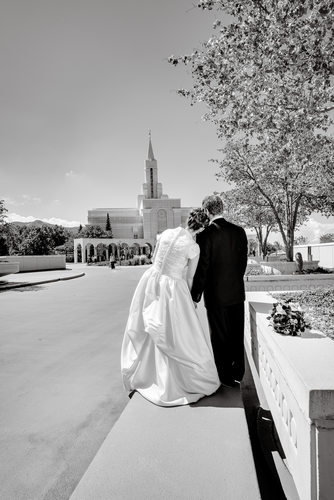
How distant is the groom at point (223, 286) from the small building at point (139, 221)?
2568 inches

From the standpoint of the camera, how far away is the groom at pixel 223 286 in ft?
12.6

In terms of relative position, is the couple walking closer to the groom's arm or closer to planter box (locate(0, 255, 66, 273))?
the groom's arm

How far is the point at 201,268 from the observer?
3.82 metres

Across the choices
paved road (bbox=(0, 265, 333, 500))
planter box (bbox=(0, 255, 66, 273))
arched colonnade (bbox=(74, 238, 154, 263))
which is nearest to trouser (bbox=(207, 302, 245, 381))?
paved road (bbox=(0, 265, 333, 500))

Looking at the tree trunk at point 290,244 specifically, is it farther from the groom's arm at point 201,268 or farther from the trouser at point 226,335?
the groom's arm at point 201,268

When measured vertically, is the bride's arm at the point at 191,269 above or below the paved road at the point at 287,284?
above

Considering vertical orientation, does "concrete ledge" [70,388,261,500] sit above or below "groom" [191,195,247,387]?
below

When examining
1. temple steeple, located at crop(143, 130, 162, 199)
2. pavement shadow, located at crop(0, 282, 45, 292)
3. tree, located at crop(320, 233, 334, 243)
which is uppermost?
temple steeple, located at crop(143, 130, 162, 199)

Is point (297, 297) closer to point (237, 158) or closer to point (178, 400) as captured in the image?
point (178, 400)

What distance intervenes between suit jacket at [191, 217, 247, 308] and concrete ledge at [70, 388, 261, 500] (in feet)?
3.62

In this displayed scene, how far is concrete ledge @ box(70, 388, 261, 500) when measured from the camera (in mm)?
2170

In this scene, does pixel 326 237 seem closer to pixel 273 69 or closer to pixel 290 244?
pixel 290 244

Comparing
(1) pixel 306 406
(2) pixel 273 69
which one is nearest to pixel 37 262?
(2) pixel 273 69

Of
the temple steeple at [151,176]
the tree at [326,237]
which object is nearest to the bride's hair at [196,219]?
the tree at [326,237]
